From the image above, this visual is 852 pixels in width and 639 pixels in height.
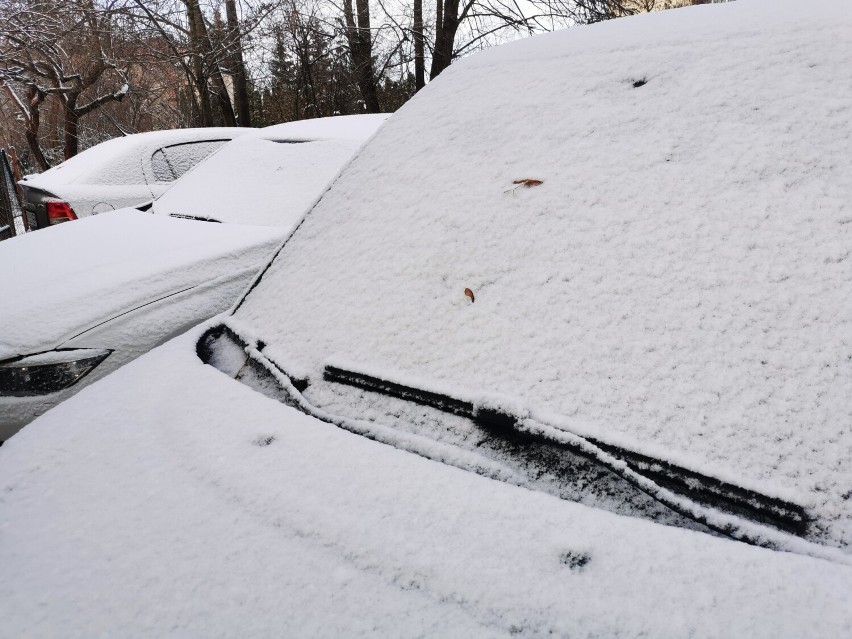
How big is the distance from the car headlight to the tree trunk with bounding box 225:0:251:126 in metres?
11.2

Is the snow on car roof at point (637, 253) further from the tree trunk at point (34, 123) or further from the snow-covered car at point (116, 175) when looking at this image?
the tree trunk at point (34, 123)

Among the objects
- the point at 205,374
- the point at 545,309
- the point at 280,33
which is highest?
the point at 280,33

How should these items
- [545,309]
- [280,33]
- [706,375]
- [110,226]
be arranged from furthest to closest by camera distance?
1. [280,33]
2. [110,226]
3. [545,309]
4. [706,375]

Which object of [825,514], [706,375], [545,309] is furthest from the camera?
[545,309]

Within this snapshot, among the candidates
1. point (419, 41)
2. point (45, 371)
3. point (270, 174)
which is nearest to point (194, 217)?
point (270, 174)

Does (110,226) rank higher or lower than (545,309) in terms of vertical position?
higher

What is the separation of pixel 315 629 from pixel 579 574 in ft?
1.23

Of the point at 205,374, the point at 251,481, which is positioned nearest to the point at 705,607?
the point at 251,481

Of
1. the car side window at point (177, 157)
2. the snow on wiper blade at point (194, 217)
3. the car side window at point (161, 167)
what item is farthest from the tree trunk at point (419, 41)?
the snow on wiper blade at point (194, 217)

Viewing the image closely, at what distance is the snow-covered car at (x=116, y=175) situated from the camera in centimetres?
462

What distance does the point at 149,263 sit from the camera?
2.28 meters

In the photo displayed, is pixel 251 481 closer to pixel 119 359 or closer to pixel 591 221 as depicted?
pixel 591 221

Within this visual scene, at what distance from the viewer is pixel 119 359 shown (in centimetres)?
193

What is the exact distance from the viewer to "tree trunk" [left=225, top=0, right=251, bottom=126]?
37.8 ft
